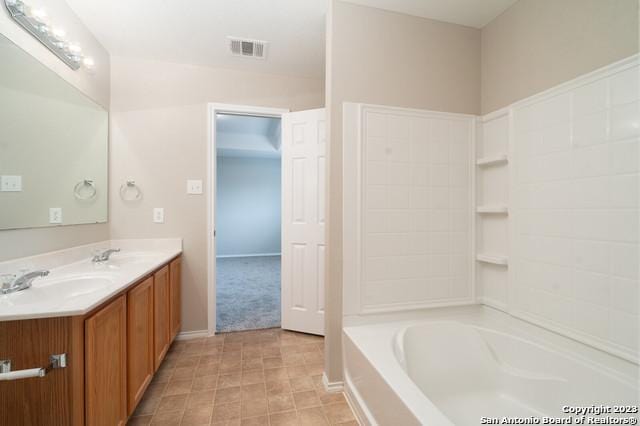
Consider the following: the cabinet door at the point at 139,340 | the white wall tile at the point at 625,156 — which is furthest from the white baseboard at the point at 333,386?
the white wall tile at the point at 625,156

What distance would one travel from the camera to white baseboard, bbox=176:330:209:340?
2.38 m

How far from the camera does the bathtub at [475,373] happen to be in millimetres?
1139

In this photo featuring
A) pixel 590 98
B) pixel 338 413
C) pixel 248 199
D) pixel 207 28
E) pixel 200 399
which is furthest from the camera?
pixel 248 199

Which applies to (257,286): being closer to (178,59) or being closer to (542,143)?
(178,59)

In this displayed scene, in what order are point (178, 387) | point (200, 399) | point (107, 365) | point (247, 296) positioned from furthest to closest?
point (247, 296) < point (178, 387) < point (200, 399) < point (107, 365)

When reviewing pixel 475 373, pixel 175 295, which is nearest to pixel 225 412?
pixel 175 295

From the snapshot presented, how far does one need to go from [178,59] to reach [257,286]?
9.93ft

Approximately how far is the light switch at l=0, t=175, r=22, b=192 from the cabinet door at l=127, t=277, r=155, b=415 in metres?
0.79

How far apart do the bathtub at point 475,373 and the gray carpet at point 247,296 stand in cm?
144

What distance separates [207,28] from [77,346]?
7.00 feet

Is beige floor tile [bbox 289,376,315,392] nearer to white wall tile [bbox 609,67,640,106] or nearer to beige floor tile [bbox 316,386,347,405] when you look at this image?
beige floor tile [bbox 316,386,347,405]

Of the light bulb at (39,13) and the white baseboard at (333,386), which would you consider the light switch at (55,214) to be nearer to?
the light bulb at (39,13)

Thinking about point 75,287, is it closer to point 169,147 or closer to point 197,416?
point 197,416

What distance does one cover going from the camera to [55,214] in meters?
1.63
